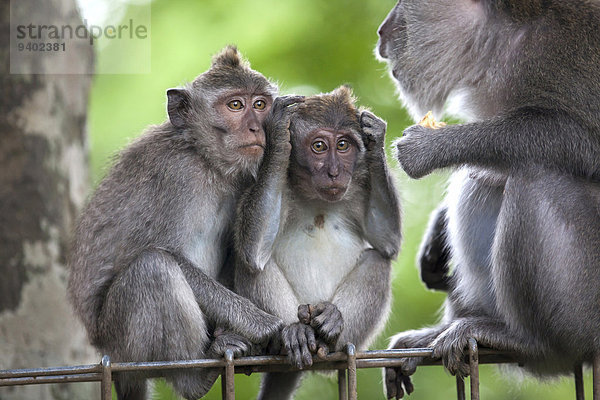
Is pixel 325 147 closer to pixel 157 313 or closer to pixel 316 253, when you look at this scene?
pixel 316 253

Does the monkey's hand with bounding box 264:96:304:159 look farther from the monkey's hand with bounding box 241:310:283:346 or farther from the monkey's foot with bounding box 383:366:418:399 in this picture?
the monkey's foot with bounding box 383:366:418:399

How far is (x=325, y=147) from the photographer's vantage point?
5332 millimetres

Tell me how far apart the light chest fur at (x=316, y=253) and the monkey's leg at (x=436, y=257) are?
29.7 inches

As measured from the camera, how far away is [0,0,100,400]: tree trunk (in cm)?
711

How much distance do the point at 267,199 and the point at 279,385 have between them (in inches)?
45.9

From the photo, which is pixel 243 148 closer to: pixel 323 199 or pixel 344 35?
pixel 323 199

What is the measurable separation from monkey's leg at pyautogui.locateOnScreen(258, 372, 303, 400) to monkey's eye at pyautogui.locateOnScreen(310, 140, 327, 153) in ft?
4.42

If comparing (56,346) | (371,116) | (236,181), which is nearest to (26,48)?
(56,346)

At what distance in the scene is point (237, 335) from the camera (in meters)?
Answer: 4.95

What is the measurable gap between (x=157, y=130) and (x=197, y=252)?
0.81 meters

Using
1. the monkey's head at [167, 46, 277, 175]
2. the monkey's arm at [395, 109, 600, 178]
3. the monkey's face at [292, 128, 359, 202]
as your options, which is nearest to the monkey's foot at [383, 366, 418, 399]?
the monkey's face at [292, 128, 359, 202]

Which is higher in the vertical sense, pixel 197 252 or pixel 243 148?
pixel 243 148

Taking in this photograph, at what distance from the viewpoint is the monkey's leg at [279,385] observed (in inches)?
216

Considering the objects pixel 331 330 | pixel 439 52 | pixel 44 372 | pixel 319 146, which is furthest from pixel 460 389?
pixel 439 52
